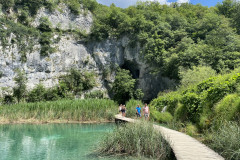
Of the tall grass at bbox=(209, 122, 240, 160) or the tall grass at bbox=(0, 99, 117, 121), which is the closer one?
the tall grass at bbox=(209, 122, 240, 160)

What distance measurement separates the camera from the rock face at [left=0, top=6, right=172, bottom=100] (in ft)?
90.8

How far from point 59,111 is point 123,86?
11.1m

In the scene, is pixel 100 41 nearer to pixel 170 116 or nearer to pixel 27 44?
pixel 27 44

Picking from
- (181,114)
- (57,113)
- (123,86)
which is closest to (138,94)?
(123,86)

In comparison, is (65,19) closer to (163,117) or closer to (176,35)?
(176,35)

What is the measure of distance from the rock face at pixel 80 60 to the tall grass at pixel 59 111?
8.16 meters

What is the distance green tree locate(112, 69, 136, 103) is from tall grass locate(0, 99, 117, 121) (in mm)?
9048

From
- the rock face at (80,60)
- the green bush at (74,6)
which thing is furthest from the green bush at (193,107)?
the green bush at (74,6)

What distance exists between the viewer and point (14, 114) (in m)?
18.8

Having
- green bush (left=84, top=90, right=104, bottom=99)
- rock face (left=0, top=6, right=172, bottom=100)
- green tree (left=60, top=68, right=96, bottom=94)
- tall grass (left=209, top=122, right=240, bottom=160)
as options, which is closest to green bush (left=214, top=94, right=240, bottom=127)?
tall grass (left=209, top=122, right=240, bottom=160)

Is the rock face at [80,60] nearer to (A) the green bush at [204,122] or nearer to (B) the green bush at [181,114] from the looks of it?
(B) the green bush at [181,114]

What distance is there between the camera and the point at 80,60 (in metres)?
31.7

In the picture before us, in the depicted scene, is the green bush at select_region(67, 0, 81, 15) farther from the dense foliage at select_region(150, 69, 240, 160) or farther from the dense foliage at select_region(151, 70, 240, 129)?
the dense foliage at select_region(151, 70, 240, 129)

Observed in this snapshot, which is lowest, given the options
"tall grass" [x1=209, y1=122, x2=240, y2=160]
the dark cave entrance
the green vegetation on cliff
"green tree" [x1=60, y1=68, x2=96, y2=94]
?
"tall grass" [x1=209, y1=122, x2=240, y2=160]
